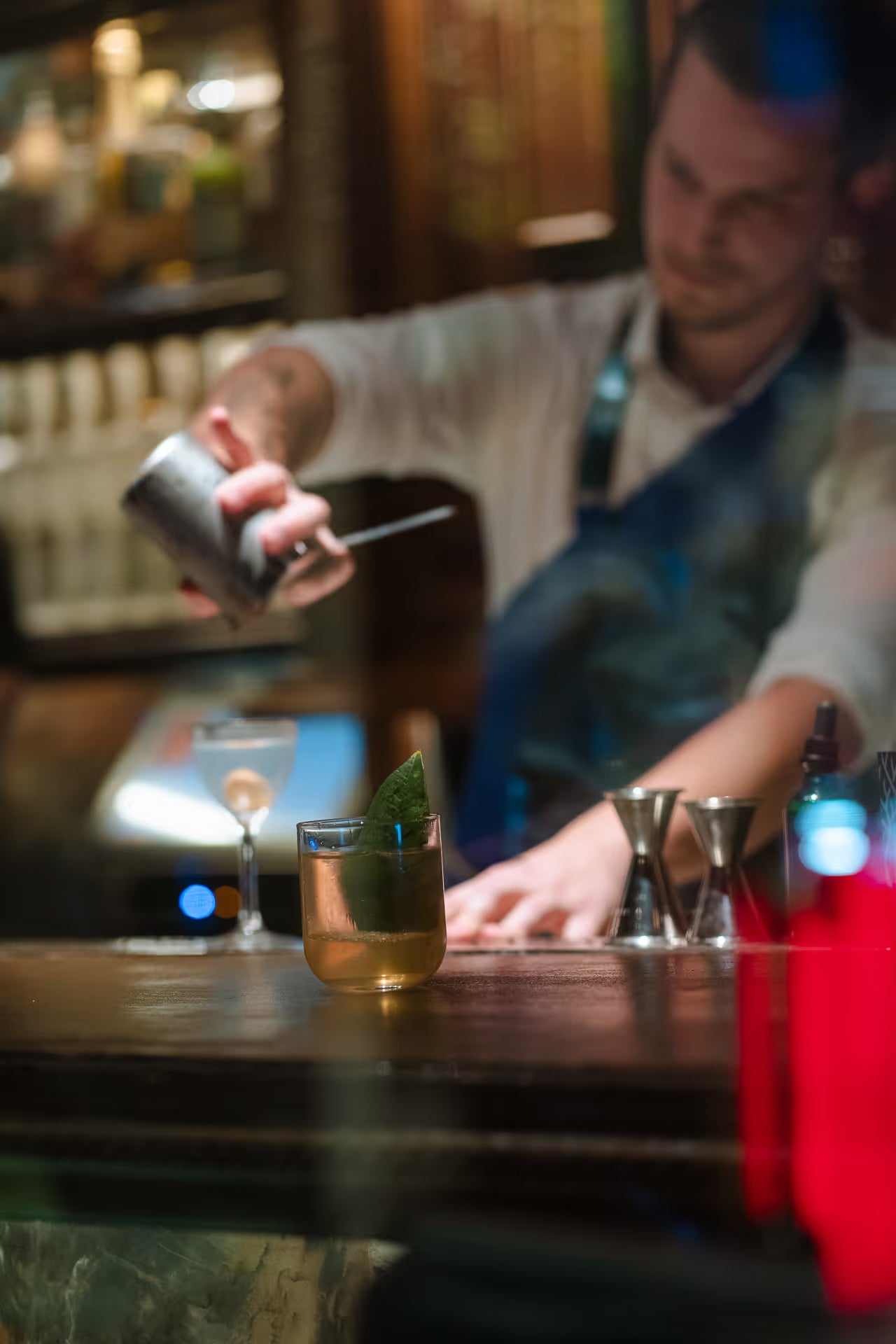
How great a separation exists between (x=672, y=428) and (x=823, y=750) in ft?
4.19

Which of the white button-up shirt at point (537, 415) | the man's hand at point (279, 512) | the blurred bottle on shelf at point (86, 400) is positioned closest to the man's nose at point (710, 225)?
the white button-up shirt at point (537, 415)

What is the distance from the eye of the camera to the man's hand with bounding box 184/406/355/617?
1521 millimetres

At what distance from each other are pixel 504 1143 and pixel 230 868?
2055 mm

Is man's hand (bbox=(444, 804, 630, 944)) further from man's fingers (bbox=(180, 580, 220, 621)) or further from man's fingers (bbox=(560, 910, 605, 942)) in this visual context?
man's fingers (bbox=(180, 580, 220, 621))

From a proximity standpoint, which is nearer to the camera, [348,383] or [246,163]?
[348,383]

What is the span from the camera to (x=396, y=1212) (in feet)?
2.29

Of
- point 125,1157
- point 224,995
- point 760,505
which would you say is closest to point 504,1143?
point 125,1157

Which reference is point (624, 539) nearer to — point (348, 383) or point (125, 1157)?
point (348, 383)

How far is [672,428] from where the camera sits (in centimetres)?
236

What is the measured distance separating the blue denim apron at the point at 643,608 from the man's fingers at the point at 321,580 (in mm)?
738

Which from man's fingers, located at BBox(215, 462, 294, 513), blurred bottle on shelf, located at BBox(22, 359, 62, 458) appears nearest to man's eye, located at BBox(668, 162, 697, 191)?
man's fingers, located at BBox(215, 462, 294, 513)

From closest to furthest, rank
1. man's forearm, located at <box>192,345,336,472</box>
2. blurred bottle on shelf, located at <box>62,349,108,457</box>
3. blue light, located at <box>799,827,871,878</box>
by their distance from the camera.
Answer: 1. blue light, located at <box>799,827,871,878</box>
2. man's forearm, located at <box>192,345,336,472</box>
3. blurred bottle on shelf, located at <box>62,349,108,457</box>

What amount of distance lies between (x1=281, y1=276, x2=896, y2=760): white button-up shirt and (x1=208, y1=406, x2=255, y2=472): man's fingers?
29.0 inches

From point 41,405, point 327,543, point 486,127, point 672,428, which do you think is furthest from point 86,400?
point 327,543
